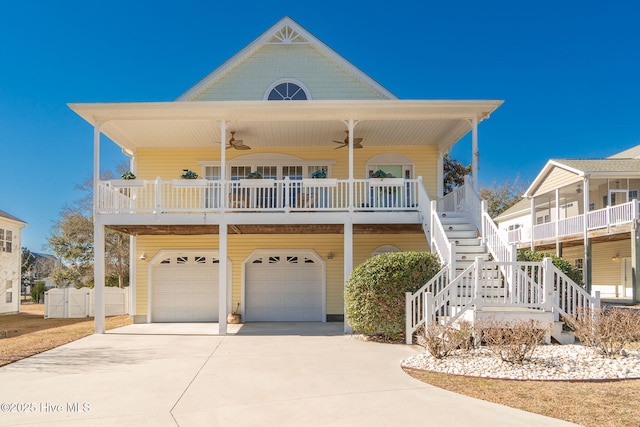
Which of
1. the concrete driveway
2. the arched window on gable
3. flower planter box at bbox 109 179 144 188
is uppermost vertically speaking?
the arched window on gable

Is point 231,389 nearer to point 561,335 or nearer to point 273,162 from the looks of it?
point 561,335

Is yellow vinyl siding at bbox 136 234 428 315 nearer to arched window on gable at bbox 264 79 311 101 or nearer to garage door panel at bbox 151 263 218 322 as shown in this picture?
garage door panel at bbox 151 263 218 322

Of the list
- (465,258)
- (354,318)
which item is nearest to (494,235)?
(465,258)

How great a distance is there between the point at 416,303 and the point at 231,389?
485 centimetres

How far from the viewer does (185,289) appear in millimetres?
15688

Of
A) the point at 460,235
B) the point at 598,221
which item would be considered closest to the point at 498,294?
the point at 460,235

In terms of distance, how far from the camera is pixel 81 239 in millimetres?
26359

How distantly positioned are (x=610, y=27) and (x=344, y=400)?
97.7ft

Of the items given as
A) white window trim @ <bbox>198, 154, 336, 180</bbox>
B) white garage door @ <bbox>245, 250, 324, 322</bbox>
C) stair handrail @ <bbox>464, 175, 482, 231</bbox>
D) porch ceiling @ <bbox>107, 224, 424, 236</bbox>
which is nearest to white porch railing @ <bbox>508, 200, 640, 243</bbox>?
stair handrail @ <bbox>464, 175, 482, 231</bbox>

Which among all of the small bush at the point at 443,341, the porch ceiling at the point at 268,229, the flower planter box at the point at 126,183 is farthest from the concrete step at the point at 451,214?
the flower planter box at the point at 126,183

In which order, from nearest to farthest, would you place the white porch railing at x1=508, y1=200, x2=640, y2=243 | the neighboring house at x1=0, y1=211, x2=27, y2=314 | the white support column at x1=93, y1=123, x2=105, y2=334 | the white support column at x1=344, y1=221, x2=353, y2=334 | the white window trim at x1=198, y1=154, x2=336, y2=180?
the white support column at x1=93, y1=123, x2=105, y2=334, the white support column at x1=344, y1=221, x2=353, y2=334, the white window trim at x1=198, y1=154, x2=336, y2=180, the white porch railing at x1=508, y1=200, x2=640, y2=243, the neighboring house at x1=0, y1=211, x2=27, y2=314

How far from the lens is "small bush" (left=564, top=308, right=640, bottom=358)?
26.2ft

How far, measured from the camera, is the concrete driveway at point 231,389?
5.40 meters

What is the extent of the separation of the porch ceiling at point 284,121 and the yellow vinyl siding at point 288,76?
5.20 ft
